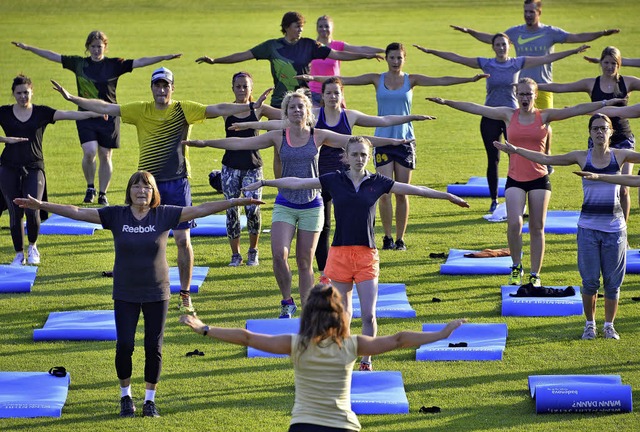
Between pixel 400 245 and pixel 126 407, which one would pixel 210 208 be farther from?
pixel 400 245

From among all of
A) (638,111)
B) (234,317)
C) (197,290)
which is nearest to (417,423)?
(234,317)

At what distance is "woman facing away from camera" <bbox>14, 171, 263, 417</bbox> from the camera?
9273 millimetres

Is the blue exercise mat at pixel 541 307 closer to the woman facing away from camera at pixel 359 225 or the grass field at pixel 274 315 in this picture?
the grass field at pixel 274 315

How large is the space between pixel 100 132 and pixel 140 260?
7832 millimetres

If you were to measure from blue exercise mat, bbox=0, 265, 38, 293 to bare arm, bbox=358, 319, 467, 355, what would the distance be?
6.70 metres

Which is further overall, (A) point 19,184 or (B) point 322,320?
(A) point 19,184

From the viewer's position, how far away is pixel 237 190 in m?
13.7

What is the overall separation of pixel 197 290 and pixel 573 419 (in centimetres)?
495

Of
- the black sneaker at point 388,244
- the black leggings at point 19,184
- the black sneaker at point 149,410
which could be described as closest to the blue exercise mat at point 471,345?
the black sneaker at point 149,410

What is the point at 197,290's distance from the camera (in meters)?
13.0

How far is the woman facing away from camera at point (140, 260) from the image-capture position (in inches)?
365

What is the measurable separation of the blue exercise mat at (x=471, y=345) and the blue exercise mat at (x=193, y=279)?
2.80 m

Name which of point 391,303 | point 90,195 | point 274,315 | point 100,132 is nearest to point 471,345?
point 391,303

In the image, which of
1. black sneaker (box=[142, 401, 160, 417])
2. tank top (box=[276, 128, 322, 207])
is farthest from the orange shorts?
black sneaker (box=[142, 401, 160, 417])
